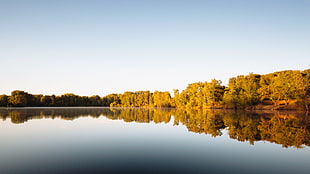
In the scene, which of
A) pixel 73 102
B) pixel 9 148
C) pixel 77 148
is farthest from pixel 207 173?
pixel 73 102

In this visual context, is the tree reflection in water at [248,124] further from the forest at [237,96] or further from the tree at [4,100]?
the tree at [4,100]

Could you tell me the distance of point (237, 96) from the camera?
73750 millimetres

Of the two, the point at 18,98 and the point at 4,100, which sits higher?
the point at 18,98

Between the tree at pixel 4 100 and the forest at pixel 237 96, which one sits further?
the tree at pixel 4 100

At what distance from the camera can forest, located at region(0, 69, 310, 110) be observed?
60.7 meters

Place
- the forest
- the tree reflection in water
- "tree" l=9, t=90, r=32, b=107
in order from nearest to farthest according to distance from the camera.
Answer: the tree reflection in water < the forest < "tree" l=9, t=90, r=32, b=107

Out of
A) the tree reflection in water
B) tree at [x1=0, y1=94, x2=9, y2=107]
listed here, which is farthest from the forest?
the tree reflection in water

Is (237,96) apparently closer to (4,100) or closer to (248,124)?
(248,124)

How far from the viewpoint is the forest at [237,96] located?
199 feet

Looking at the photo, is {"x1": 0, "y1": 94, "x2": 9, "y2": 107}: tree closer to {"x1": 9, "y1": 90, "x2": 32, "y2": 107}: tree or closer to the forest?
the forest

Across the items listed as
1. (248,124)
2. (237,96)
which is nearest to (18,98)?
(237,96)

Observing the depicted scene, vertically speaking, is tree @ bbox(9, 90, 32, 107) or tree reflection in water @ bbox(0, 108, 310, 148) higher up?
tree @ bbox(9, 90, 32, 107)

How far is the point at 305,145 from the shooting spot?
13.1 meters

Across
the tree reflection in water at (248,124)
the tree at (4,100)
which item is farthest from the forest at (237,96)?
the tree reflection in water at (248,124)
